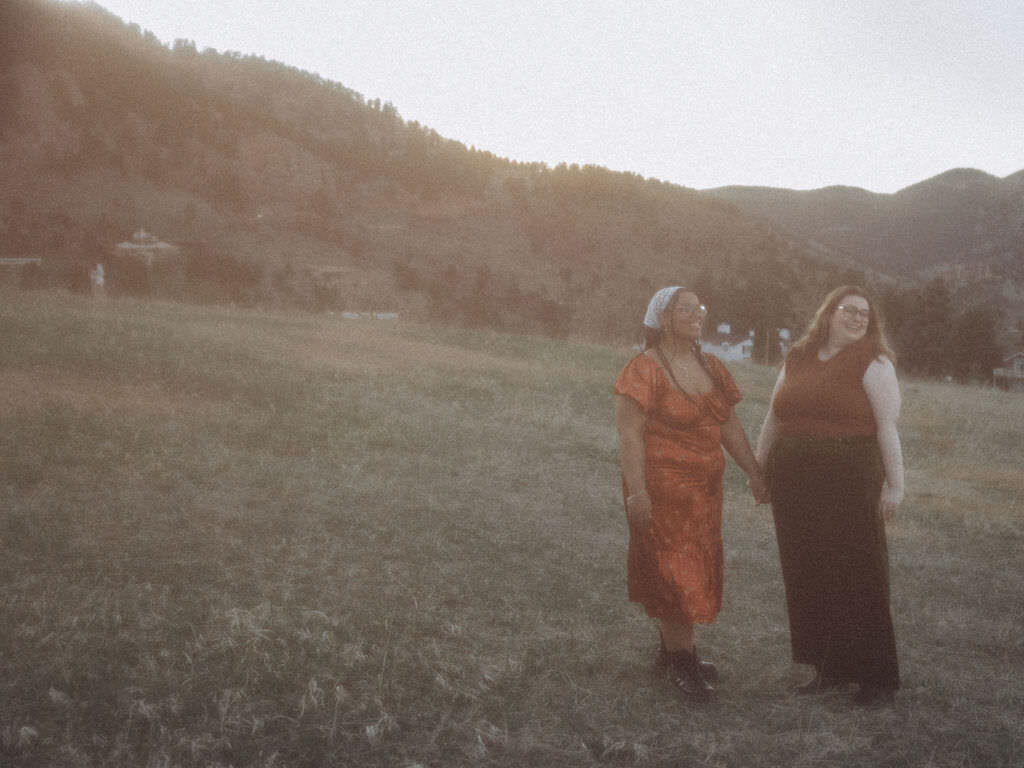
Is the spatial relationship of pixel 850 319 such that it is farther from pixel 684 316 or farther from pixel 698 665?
pixel 698 665

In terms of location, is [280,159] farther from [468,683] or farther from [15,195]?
[468,683]

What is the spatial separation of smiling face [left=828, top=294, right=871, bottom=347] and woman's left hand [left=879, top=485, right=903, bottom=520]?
0.61 metres

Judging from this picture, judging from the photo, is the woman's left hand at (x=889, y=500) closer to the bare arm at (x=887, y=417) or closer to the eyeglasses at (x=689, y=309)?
the bare arm at (x=887, y=417)

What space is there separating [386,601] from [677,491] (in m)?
1.99

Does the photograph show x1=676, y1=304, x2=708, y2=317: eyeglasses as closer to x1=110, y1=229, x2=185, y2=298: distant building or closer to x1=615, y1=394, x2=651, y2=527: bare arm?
x1=615, y1=394, x2=651, y2=527: bare arm

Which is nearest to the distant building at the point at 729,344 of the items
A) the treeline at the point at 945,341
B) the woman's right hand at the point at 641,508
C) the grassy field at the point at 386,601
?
the treeline at the point at 945,341

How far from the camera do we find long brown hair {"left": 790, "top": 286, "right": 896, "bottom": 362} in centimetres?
359

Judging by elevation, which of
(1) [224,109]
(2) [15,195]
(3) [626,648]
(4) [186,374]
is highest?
(1) [224,109]

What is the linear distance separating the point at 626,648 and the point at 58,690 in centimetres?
245

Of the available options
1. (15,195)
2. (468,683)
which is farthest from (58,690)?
(15,195)

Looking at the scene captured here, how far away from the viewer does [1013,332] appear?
180 feet

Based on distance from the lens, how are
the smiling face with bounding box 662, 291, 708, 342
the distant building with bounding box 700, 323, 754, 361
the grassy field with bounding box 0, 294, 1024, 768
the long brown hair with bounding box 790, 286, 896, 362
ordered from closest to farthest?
the grassy field with bounding box 0, 294, 1024, 768, the smiling face with bounding box 662, 291, 708, 342, the long brown hair with bounding box 790, 286, 896, 362, the distant building with bounding box 700, 323, 754, 361

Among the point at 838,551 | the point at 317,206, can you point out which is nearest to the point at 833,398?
the point at 838,551

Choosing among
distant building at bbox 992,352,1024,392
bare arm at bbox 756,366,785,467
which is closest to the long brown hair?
bare arm at bbox 756,366,785,467
